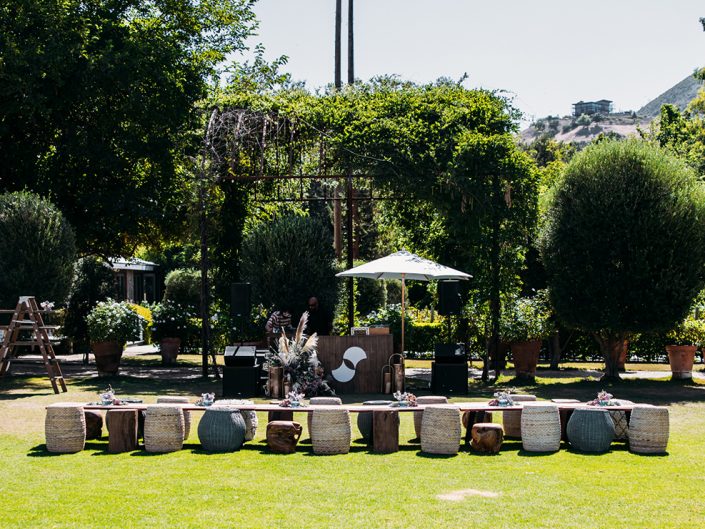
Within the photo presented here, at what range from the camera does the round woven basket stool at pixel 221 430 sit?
31.2 ft

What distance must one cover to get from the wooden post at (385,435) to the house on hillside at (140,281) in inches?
947

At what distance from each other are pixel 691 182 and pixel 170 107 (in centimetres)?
1029

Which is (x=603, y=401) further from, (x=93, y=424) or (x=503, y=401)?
(x=93, y=424)

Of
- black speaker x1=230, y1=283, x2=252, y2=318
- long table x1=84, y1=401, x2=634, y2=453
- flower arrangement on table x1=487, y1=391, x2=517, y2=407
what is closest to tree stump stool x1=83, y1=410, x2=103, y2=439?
long table x1=84, y1=401, x2=634, y2=453

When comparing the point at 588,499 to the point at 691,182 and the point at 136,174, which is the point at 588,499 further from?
the point at 136,174

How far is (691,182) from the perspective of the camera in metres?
16.6

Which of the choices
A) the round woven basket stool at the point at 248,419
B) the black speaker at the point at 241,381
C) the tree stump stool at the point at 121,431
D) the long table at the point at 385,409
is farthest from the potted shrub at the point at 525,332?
the tree stump stool at the point at 121,431

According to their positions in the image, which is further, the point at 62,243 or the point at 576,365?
the point at 576,365

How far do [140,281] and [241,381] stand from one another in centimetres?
2405

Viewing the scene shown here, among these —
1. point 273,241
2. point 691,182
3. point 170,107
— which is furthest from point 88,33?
point 691,182

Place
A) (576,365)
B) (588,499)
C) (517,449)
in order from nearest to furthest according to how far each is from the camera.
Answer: (588,499) → (517,449) → (576,365)

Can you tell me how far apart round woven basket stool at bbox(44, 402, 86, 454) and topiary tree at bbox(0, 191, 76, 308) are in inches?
314

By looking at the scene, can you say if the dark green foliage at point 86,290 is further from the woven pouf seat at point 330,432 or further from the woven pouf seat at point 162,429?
the woven pouf seat at point 330,432

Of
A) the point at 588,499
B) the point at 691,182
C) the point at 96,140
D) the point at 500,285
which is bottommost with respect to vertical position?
the point at 588,499
